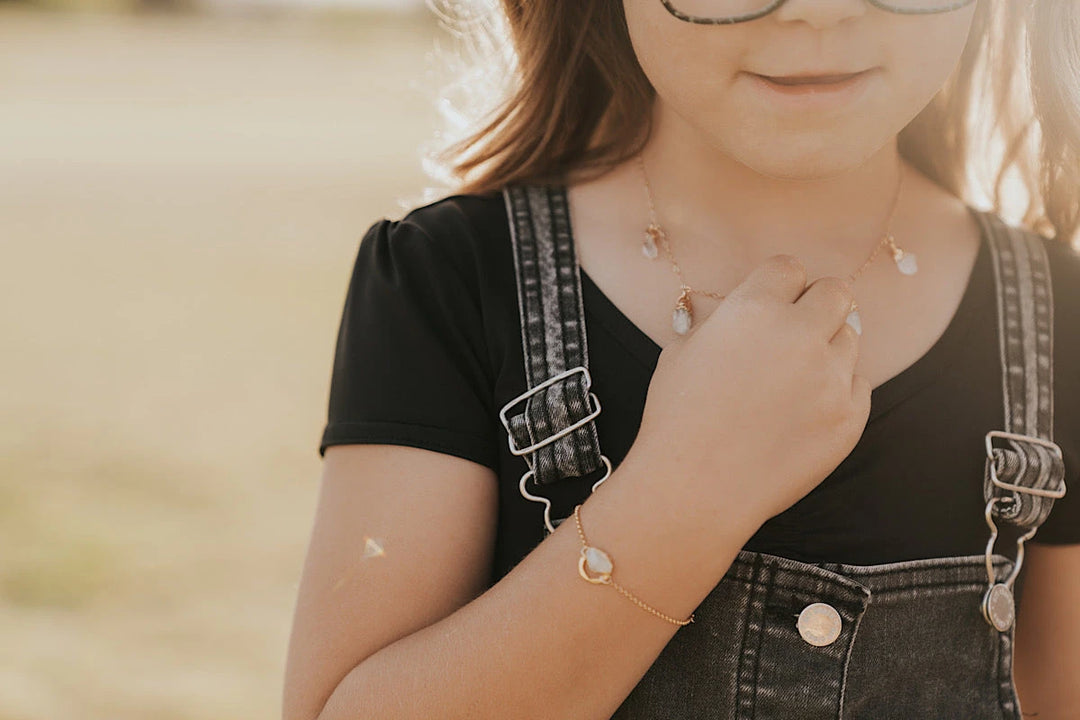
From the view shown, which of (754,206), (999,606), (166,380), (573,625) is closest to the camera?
(573,625)

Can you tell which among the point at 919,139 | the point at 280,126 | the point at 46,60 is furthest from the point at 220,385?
the point at 46,60

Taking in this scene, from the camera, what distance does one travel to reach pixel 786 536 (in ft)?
4.35

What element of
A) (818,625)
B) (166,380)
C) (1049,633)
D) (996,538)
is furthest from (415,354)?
(166,380)

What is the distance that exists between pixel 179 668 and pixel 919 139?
2.53 m

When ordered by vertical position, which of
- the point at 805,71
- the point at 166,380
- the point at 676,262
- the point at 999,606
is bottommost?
the point at 999,606

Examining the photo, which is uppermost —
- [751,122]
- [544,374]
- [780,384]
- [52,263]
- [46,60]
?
[46,60]

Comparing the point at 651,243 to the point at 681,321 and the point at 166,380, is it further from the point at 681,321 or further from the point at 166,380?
the point at 166,380

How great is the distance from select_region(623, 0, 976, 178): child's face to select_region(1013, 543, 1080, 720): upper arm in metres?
0.56

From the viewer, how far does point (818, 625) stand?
1296mm

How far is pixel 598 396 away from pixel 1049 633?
642 mm

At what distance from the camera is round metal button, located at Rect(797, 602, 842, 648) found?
4.25 ft

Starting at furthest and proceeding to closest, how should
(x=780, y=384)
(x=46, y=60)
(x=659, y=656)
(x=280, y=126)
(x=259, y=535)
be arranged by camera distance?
(x=46, y=60), (x=280, y=126), (x=259, y=535), (x=659, y=656), (x=780, y=384)

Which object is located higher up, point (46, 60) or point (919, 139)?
point (46, 60)

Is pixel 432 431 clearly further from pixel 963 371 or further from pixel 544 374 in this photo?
pixel 963 371
